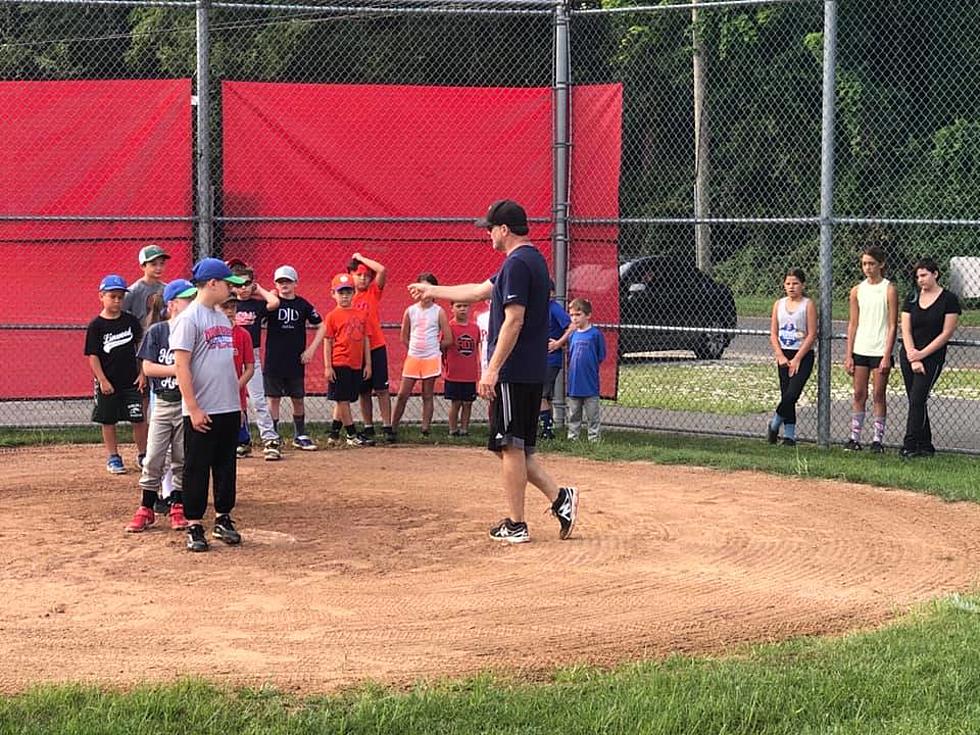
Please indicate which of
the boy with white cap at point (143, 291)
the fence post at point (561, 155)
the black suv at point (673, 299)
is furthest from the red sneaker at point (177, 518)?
the black suv at point (673, 299)

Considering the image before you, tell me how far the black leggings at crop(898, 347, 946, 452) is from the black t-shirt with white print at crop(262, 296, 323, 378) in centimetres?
545

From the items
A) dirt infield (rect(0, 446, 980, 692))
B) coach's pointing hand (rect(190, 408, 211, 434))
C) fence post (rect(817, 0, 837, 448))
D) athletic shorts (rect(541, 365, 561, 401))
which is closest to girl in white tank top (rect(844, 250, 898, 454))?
fence post (rect(817, 0, 837, 448))

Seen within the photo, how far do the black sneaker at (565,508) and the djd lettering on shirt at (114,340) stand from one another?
4.03 meters

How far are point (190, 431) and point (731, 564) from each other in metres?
3.32

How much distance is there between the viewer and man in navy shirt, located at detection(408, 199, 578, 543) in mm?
8328

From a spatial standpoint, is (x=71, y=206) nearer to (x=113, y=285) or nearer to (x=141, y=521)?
(x=113, y=285)

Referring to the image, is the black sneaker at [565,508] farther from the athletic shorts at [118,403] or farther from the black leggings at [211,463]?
the athletic shorts at [118,403]

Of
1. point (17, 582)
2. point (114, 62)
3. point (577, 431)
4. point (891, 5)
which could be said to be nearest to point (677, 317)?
point (577, 431)

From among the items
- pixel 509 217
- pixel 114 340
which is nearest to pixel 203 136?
pixel 114 340

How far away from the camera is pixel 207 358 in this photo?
830cm

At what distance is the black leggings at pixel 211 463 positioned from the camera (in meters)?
8.30

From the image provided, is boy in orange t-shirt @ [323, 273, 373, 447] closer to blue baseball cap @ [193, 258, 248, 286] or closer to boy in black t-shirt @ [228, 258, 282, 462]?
boy in black t-shirt @ [228, 258, 282, 462]

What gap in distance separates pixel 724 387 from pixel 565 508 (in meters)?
9.77

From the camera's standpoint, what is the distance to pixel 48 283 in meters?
12.9
